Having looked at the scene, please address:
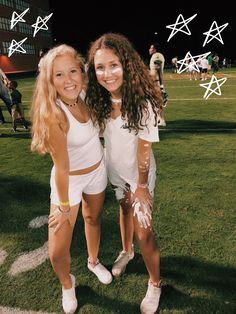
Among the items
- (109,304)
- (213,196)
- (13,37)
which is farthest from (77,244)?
(13,37)

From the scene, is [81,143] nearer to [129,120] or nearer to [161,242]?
[129,120]

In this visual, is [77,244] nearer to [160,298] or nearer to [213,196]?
[160,298]

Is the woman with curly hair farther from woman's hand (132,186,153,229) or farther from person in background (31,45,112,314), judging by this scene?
person in background (31,45,112,314)

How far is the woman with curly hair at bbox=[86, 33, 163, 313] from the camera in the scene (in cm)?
215

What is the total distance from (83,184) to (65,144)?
446 mm

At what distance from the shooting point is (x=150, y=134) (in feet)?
7.12

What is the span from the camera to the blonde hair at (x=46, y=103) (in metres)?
2.01

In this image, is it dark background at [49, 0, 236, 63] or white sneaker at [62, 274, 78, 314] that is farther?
dark background at [49, 0, 236, 63]

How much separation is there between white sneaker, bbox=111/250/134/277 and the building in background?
4640 centimetres

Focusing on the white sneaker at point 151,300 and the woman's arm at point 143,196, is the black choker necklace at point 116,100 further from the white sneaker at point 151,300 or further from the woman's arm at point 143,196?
the white sneaker at point 151,300

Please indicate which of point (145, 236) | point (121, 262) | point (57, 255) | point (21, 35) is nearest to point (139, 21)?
point (21, 35)

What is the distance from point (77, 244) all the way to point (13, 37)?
53047mm

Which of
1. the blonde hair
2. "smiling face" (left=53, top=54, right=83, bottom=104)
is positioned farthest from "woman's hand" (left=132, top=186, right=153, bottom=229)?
"smiling face" (left=53, top=54, right=83, bottom=104)

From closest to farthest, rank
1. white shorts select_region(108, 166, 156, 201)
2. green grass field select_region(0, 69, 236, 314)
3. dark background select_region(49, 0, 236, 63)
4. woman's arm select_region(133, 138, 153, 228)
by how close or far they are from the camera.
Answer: woman's arm select_region(133, 138, 153, 228), white shorts select_region(108, 166, 156, 201), green grass field select_region(0, 69, 236, 314), dark background select_region(49, 0, 236, 63)
